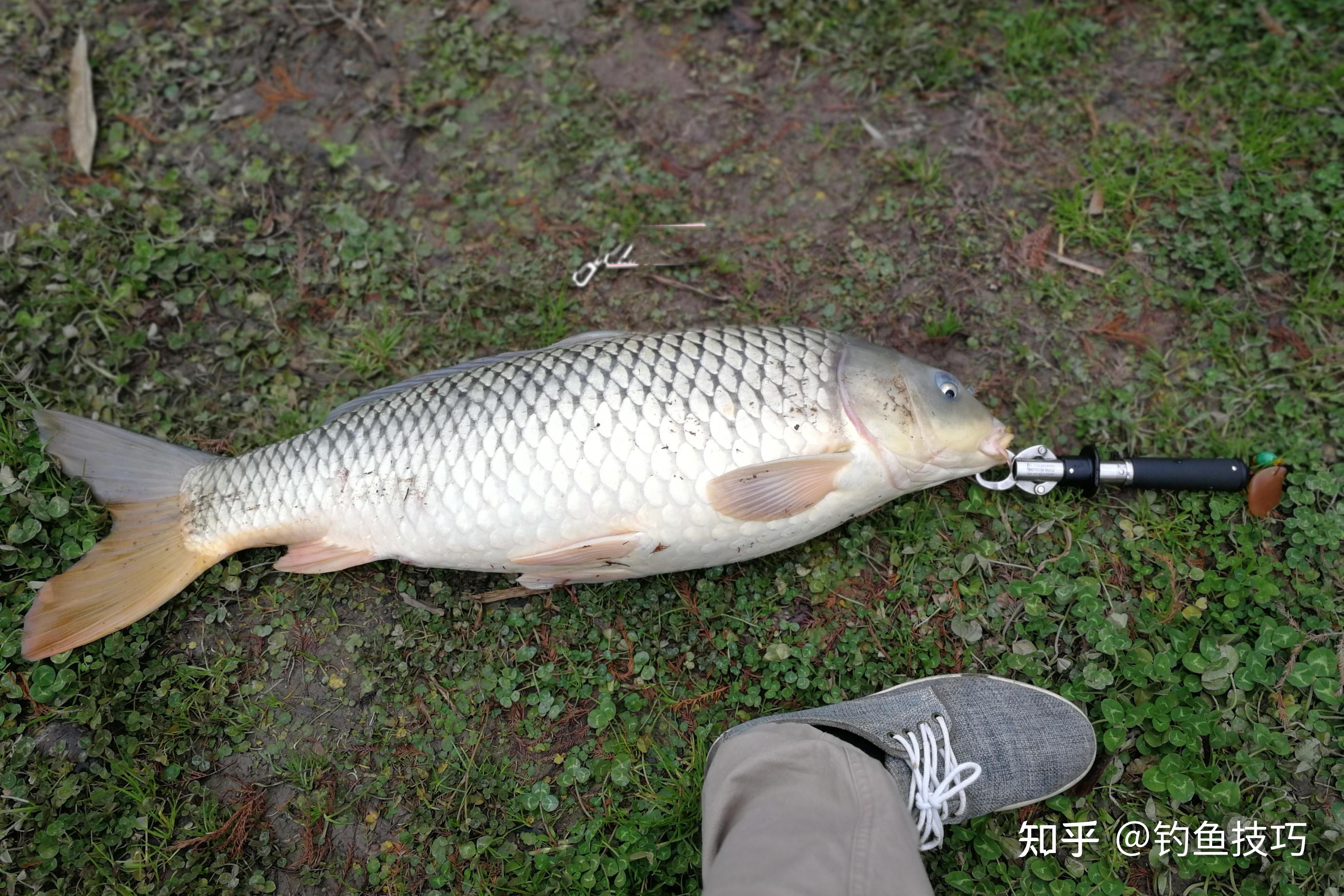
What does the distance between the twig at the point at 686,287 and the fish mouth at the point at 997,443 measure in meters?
1.04

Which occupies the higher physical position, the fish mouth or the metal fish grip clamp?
the fish mouth

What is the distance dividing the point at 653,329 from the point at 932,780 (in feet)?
5.74

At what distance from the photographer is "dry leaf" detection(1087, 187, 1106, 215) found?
9.41 feet

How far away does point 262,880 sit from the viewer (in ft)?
7.55

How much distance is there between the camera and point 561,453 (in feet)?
6.93

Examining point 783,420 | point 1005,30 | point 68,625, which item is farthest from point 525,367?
point 1005,30

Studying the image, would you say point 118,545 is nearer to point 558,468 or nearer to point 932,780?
point 558,468

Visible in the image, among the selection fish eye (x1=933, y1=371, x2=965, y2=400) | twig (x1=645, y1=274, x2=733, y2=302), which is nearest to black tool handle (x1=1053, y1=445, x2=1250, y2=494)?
fish eye (x1=933, y1=371, x2=965, y2=400)

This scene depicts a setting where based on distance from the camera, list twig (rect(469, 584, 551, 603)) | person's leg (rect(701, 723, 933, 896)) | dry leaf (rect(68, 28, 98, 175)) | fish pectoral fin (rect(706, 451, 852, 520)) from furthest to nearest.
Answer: dry leaf (rect(68, 28, 98, 175)) < twig (rect(469, 584, 551, 603)) < fish pectoral fin (rect(706, 451, 852, 520)) < person's leg (rect(701, 723, 933, 896))

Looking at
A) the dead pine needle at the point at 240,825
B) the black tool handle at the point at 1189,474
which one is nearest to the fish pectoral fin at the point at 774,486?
the black tool handle at the point at 1189,474

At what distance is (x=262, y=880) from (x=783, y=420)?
81.3 inches

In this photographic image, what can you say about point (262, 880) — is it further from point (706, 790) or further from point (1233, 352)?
point (1233, 352)

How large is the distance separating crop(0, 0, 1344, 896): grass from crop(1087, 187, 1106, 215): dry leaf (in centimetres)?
3

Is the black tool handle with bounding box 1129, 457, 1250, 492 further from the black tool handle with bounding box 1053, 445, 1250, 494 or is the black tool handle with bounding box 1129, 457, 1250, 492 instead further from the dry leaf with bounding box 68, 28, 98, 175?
the dry leaf with bounding box 68, 28, 98, 175
